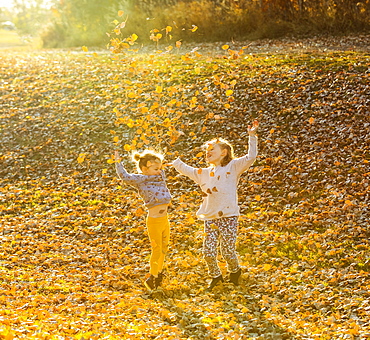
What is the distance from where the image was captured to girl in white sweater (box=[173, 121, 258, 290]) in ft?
21.5

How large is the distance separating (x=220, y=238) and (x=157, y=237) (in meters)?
0.81

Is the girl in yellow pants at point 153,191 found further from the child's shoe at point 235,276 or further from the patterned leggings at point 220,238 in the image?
A: the child's shoe at point 235,276

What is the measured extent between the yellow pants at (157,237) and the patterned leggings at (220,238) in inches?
21.0

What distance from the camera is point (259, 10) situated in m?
23.3

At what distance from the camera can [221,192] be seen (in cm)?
657

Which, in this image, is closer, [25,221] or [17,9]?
[25,221]

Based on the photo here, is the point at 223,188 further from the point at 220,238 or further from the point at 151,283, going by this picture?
the point at 151,283

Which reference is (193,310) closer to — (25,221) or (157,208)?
(157,208)

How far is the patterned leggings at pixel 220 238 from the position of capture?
6637 mm

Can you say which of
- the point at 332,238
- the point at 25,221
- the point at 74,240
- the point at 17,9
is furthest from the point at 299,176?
the point at 17,9

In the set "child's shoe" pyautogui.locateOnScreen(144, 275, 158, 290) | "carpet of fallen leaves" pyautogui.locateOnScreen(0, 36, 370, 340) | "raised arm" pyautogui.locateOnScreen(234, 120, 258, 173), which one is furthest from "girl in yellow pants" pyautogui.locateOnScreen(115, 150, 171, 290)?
"raised arm" pyautogui.locateOnScreen(234, 120, 258, 173)

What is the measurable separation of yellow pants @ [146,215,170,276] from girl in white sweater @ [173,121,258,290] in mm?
501

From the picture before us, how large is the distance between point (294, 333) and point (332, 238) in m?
2.88

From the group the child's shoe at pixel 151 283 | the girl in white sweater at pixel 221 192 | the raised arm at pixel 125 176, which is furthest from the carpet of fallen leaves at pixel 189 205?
the raised arm at pixel 125 176
